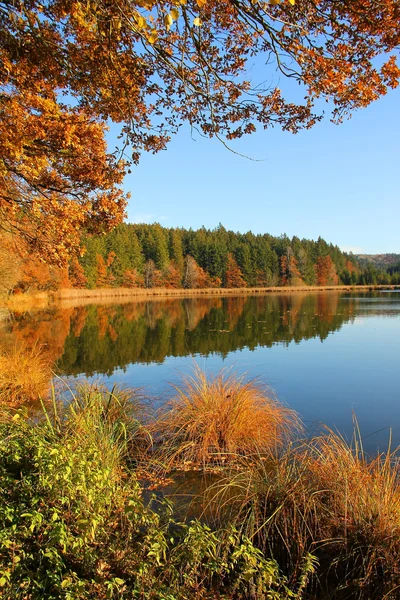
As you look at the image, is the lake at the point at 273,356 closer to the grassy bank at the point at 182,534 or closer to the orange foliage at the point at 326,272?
the grassy bank at the point at 182,534

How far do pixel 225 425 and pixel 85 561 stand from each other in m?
3.73

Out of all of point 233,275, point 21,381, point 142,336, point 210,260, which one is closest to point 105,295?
point 210,260

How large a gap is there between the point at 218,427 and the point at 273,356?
973 cm

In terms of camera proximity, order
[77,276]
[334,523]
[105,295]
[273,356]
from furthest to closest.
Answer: [77,276] → [105,295] → [273,356] → [334,523]

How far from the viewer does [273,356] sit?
52.1 feet

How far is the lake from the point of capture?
9.38 m

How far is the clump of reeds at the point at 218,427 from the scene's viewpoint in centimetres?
616

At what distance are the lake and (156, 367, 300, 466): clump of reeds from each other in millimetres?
1402

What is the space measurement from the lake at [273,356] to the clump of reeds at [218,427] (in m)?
1.40

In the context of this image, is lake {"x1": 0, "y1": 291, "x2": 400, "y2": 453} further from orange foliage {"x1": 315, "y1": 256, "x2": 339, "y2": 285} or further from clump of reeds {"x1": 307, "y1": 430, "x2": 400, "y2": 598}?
orange foliage {"x1": 315, "y1": 256, "x2": 339, "y2": 285}

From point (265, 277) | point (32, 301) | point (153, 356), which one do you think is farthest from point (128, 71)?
point (265, 277)

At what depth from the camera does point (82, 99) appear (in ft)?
21.1

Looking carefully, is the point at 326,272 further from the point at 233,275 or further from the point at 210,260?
the point at 210,260

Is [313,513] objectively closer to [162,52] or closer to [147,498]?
[147,498]
